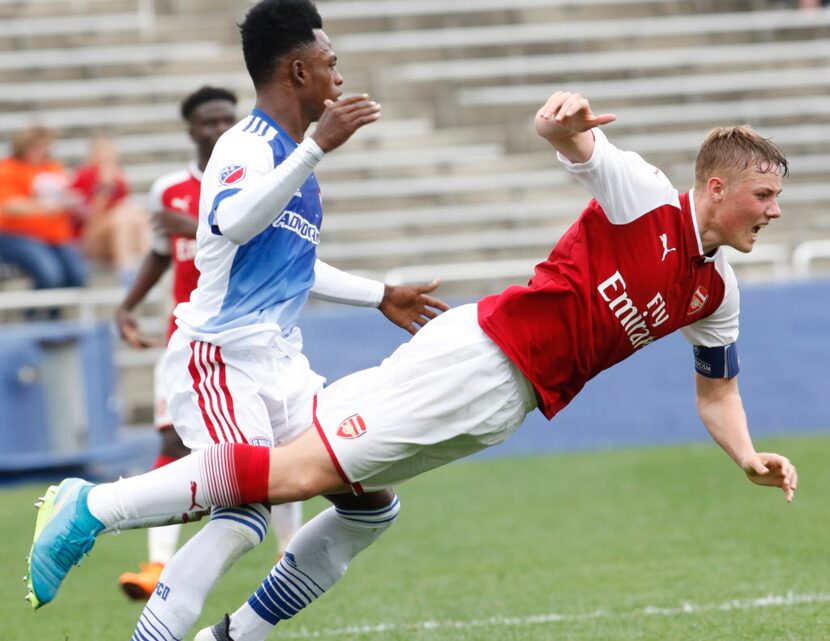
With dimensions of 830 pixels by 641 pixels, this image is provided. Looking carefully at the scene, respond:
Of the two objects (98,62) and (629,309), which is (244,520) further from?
(98,62)

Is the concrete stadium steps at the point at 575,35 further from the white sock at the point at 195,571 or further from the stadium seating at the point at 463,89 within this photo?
the white sock at the point at 195,571

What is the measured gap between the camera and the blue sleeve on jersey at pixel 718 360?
5.35 m

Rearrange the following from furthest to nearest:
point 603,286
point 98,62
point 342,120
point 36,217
→ point 98,62, point 36,217, point 603,286, point 342,120

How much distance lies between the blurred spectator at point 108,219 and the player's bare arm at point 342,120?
29.9 feet

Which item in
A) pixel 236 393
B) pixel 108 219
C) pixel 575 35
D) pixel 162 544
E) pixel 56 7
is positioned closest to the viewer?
pixel 236 393

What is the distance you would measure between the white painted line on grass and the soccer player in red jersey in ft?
4.78

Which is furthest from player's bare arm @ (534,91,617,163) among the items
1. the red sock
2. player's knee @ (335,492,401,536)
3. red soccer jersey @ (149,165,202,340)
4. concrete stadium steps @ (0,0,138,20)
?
concrete stadium steps @ (0,0,138,20)

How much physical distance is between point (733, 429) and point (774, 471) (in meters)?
0.28

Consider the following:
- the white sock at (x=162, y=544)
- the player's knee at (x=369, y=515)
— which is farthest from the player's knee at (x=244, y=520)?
the white sock at (x=162, y=544)

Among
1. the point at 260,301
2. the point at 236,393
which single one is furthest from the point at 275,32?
the point at 236,393

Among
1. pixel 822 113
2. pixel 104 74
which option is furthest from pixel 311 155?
pixel 822 113

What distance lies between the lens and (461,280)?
47.4ft

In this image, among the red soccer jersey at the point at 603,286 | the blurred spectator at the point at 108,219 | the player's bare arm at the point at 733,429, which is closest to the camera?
the red soccer jersey at the point at 603,286

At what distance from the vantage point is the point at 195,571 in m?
4.87
